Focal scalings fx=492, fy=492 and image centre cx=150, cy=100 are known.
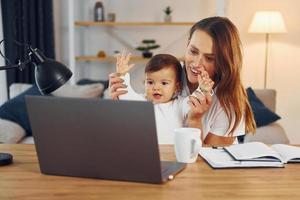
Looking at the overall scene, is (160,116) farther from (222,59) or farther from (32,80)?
(32,80)

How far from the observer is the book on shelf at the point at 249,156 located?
149 cm

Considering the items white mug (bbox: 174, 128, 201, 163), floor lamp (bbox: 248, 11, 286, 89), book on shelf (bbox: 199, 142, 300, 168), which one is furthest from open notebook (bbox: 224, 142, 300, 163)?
floor lamp (bbox: 248, 11, 286, 89)

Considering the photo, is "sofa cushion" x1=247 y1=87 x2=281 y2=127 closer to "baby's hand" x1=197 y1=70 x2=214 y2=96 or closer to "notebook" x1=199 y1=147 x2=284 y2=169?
→ "baby's hand" x1=197 y1=70 x2=214 y2=96

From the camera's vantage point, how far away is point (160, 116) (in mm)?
1955

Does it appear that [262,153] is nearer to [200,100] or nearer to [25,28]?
[200,100]

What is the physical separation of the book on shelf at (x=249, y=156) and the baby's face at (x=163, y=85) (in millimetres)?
358

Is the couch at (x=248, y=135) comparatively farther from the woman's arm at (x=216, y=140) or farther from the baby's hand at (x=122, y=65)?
the baby's hand at (x=122, y=65)

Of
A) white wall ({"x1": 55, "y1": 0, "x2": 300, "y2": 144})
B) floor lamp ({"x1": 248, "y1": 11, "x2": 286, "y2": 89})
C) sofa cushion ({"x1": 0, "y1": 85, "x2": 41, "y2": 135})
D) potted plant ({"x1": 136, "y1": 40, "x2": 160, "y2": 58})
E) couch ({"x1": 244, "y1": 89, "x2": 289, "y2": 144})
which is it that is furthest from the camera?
white wall ({"x1": 55, "y1": 0, "x2": 300, "y2": 144})

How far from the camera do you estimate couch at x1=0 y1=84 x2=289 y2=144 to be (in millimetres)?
3391

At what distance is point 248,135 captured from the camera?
2.99 metres

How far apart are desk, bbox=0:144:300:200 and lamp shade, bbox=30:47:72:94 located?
9.8 inches

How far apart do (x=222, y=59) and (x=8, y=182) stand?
0.96 meters

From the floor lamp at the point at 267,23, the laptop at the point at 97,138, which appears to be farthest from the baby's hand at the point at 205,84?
the floor lamp at the point at 267,23

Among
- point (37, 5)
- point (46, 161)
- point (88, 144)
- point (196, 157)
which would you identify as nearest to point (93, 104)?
point (88, 144)
